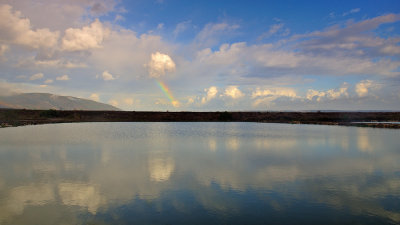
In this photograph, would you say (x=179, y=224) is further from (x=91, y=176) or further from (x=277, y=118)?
(x=277, y=118)

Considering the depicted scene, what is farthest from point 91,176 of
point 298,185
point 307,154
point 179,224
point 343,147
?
point 343,147

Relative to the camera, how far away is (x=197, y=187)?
15.8 m

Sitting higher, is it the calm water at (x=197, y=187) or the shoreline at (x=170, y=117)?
the shoreline at (x=170, y=117)

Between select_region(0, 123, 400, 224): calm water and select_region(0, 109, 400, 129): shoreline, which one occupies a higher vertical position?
select_region(0, 109, 400, 129): shoreline

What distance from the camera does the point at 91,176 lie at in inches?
712

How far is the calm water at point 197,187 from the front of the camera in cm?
1164

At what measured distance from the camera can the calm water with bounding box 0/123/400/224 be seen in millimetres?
11641

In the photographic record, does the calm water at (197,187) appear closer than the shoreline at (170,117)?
Yes

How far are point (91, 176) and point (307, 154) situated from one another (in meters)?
19.8

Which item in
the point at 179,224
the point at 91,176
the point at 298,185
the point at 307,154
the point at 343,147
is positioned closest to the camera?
the point at 179,224

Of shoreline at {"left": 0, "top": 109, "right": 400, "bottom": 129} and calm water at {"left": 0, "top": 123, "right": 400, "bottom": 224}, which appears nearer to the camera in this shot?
calm water at {"left": 0, "top": 123, "right": 400, "bottom": 224}

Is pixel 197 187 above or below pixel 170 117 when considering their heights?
below

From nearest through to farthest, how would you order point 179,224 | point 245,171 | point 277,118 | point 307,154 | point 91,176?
point 179,224 < point 91,176 < point 245,171 < point 307,154 < point 277,118

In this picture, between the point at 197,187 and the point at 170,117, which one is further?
the point at 170,117
